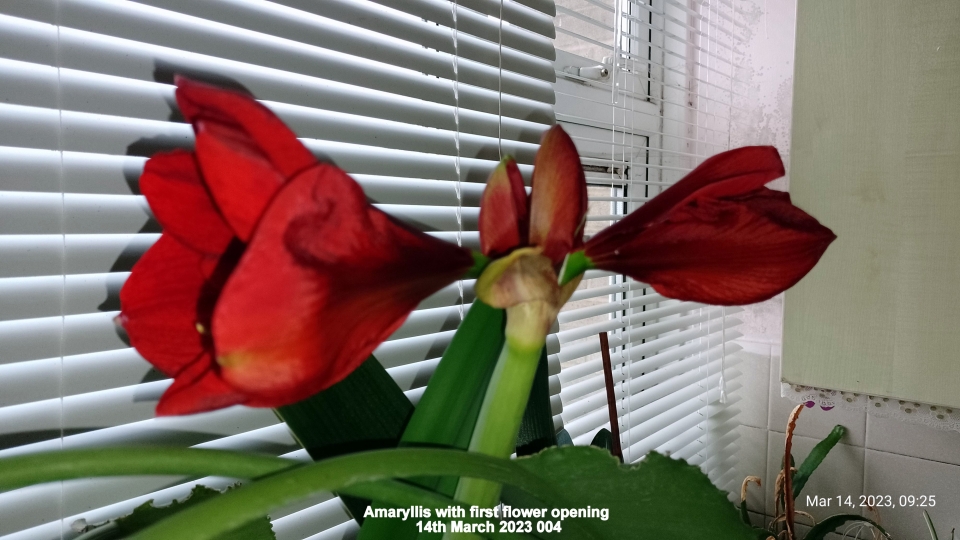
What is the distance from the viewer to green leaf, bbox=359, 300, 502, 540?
0.93 ft

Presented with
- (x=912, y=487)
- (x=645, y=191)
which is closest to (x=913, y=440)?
(x=912, y=487)

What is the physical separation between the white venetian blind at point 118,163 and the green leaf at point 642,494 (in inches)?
14.1

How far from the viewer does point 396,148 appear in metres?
0.65

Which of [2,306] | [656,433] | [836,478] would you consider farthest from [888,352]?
[2,306]

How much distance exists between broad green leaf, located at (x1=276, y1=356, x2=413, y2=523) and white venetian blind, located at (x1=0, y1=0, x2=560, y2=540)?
235 millimetres

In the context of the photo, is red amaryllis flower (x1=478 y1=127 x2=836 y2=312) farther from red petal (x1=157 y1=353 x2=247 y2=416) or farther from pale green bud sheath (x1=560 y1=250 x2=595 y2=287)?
red petal (x1=157 y1=353 x2=247 y2=416)

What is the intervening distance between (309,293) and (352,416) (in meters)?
0.19

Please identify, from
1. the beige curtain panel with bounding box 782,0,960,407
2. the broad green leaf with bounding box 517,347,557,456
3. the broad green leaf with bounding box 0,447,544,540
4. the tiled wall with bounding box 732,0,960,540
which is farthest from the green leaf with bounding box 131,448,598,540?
the tiled wall with bounding box 732,0,960,540

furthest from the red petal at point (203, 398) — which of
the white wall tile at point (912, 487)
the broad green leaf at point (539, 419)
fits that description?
the white wall tile at point (912, 487)

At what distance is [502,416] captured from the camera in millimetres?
238

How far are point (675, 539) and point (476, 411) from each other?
12 cm

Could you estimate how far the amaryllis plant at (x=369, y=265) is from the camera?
16cm

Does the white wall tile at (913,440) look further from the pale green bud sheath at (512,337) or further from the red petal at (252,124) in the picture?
the red petal at (252,124)

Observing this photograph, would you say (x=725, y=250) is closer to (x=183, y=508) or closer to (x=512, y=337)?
(x=512, y=337)
